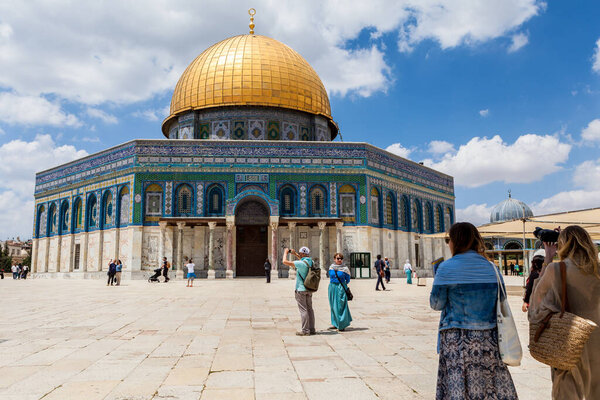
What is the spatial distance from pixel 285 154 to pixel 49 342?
23527 millimetres

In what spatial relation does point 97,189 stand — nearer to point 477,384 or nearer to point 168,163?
point 168,163

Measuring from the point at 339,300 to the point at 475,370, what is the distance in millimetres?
4852

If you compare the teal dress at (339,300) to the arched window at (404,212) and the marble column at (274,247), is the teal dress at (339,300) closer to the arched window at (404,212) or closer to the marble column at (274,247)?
the marble column at (274,247)

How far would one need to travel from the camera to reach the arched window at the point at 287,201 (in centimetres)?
2916

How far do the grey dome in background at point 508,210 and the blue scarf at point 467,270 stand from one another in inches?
2241

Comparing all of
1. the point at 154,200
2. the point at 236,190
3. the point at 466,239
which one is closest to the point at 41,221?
the point at 154,200

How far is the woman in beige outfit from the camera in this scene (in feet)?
10.1

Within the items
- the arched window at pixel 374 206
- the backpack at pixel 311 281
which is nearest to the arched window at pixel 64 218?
the arched window at pixel 374 206

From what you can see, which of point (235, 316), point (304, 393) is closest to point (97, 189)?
point (235, 316)

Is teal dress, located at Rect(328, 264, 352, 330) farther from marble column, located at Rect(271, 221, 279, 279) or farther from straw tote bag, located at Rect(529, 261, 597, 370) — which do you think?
marble column, located at Rect(271, 221, 279, 279)

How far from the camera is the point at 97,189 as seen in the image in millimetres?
31125

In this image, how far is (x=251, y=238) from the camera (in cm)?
2903

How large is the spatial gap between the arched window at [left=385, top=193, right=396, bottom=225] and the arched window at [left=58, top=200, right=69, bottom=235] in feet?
69.4

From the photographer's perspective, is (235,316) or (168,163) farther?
(168,163)
